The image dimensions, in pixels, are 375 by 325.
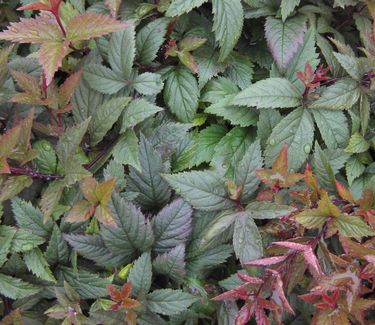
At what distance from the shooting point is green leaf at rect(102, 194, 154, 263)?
4.80ft

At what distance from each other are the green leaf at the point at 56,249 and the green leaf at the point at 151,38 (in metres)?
0.67

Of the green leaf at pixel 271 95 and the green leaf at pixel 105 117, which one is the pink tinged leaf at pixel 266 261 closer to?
the green leaf at pixel 271 95

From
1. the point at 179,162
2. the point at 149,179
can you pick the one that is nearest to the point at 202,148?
the point at 179,162

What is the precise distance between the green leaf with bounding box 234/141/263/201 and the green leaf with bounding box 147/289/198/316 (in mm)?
356

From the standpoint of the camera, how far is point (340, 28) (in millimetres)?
1794

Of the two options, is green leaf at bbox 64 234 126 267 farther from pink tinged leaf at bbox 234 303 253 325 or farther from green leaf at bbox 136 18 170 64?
green leaf at bbox 136 18 170 64

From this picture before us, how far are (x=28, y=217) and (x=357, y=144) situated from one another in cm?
109

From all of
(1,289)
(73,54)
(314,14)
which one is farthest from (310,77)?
(1,289)

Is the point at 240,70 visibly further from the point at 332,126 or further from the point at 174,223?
the point at 174,223

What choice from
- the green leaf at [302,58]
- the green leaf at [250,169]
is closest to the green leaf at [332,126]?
the green leaf at [302,58]

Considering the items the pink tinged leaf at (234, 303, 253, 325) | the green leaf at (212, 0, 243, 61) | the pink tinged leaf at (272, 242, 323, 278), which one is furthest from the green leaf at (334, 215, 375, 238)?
the green leaf at (212, 0, 243, 61)

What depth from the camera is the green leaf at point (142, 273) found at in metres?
1.46

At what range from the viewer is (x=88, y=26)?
141 centimetres

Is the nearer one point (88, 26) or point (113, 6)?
point (88, 26)
